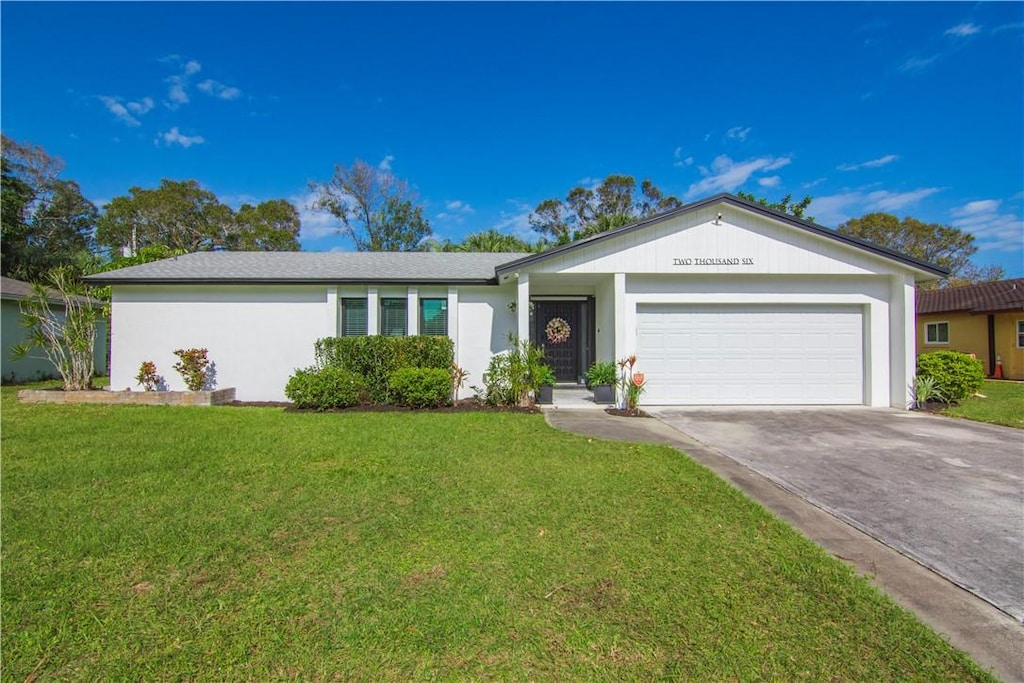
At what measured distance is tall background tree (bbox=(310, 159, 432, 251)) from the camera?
1192 inches

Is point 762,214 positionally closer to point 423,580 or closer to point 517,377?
point 517,377

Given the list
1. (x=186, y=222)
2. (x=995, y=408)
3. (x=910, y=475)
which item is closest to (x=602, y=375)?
(x=910, y=475)

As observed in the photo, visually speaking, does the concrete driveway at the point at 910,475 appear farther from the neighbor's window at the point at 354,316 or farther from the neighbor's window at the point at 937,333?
the neighbor's window at the point at 937,333

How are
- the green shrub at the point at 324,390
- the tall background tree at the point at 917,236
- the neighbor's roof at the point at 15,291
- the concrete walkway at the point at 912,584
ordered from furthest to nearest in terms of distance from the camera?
the tall background tree at the point at 917,236 → the neighbor's roof at the point at 15,291 → the green shrub at the point at 324,390 → the concrete walkway at the point at 912,584

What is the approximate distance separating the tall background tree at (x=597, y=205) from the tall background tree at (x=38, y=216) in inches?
1011

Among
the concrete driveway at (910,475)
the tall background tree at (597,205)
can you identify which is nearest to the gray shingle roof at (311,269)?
the concrete driveway at (910,475)

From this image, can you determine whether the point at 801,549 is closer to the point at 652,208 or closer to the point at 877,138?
the point at 877,138

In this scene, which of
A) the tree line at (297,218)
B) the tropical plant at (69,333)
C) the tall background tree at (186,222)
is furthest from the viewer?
the tall background tree at (186,222)

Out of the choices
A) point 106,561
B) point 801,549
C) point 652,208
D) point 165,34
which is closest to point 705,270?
point 801,549

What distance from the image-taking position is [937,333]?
65.9 feet

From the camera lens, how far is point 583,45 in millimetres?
11391

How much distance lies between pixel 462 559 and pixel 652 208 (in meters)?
33.3

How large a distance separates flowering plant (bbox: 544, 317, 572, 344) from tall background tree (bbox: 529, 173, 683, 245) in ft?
66.0

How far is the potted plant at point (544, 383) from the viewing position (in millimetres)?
9547
